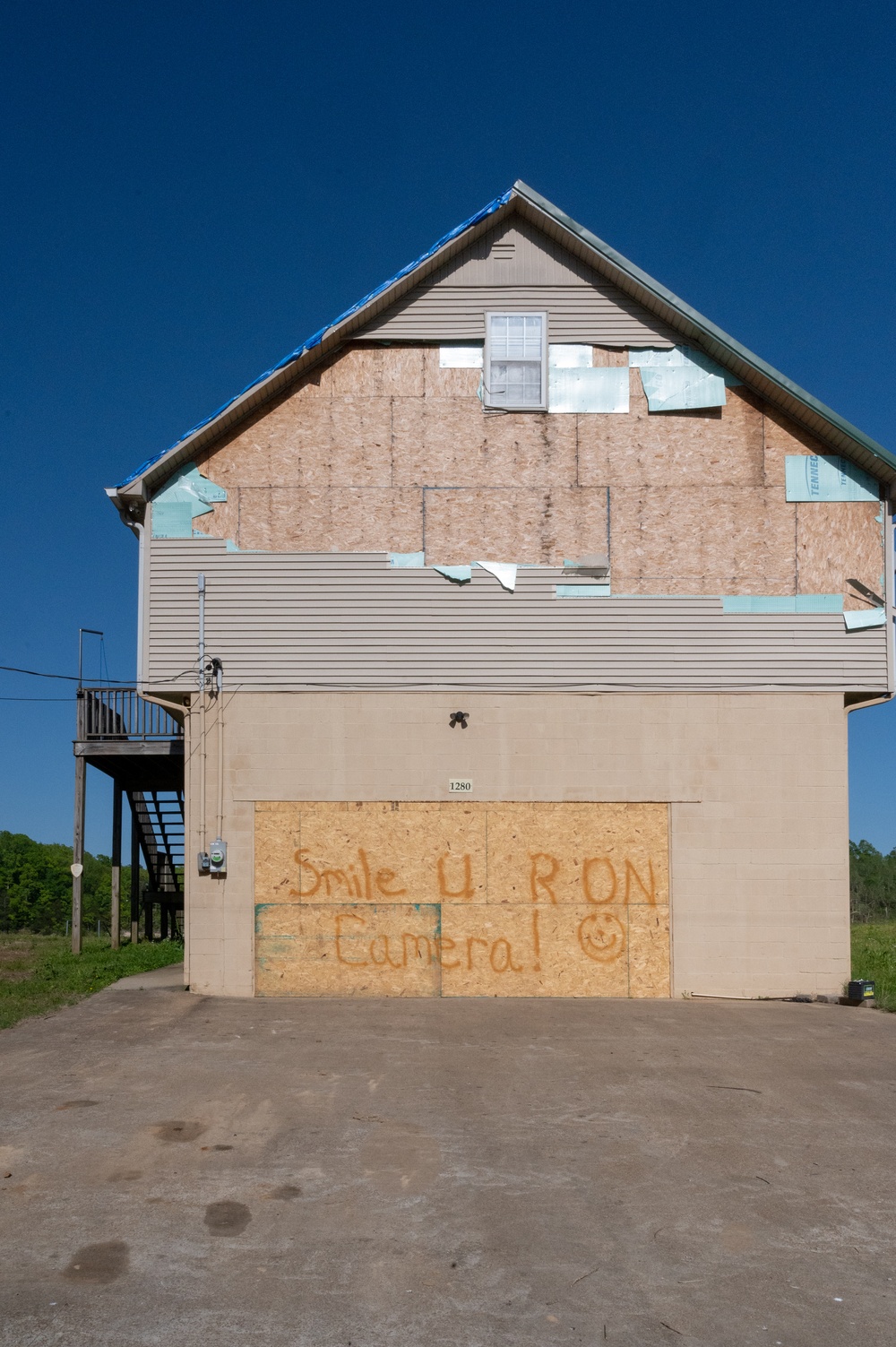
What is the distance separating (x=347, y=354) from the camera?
1501 cm

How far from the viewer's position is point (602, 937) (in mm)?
14203

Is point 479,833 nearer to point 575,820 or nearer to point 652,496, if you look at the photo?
point 575,820

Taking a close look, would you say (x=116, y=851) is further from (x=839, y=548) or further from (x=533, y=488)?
(x=839, y=548)

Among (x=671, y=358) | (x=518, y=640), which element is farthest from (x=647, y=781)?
(x=671, y=358)

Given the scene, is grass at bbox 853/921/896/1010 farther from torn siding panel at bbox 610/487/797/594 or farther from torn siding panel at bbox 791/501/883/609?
torn siding panel at bbox 610/487/797/594

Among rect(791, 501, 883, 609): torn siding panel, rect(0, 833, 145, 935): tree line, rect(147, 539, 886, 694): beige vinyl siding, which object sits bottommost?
rect(0, 833, 145, 935): tree line

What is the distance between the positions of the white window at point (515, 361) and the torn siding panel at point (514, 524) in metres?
1.28

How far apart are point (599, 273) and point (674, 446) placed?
263cm

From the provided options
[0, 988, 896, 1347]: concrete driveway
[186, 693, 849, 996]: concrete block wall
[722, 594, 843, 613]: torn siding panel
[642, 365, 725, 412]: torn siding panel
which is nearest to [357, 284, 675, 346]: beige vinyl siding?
[642, 365, 725, 412]: torn siding panel

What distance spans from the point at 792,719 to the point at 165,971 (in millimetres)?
10054

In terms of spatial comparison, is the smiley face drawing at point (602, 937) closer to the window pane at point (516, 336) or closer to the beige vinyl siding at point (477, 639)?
the beige vinyl siding at point (477, 639)

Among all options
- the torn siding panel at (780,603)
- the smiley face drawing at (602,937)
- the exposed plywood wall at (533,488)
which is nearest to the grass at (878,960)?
the smiley face drawing at (602,937)

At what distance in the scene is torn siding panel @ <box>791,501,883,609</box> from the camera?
14672 mm

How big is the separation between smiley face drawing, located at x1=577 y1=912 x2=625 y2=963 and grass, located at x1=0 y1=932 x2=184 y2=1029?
21.8 feet
